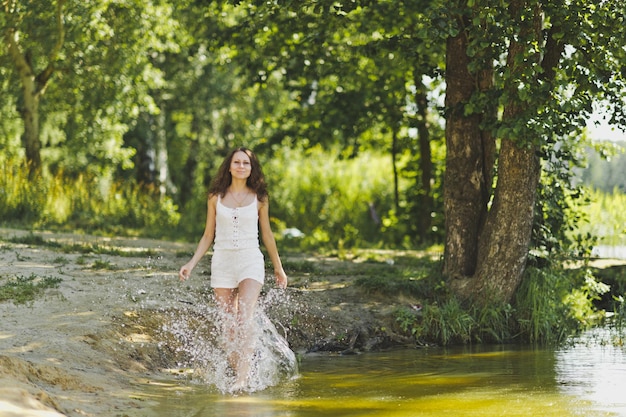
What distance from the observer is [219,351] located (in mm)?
9375

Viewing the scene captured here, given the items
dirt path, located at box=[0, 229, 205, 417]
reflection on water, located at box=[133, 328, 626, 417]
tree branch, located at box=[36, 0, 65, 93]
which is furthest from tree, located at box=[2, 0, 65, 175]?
reflection on water, located at box=[133, 328, 626, 417]

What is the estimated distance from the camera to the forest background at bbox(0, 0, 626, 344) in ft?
35.4

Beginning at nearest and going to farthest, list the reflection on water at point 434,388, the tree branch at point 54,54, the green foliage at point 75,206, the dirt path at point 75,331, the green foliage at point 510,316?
the dirt path at point 75,331, the reflection on water at point 434,388, the green foliage at point 510,316, the green foliage at point 75,206, the tree branch at point 54,54

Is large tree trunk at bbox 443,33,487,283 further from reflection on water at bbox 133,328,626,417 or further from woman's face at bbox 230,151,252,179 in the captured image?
woman's face at bbox 230,151,252,179

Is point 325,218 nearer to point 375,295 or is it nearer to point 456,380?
point 375,295

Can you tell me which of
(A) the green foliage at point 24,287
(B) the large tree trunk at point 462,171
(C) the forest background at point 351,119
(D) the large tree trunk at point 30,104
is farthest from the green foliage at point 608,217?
(D) the large tree trunk at point 30,104

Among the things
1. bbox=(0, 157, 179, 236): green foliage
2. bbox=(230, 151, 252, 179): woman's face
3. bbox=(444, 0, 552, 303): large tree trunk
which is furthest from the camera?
bbox=(0, 157, 179, 236): green foliage

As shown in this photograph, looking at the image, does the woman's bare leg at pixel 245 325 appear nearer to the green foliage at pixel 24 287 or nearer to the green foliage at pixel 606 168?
the green foliage at pixel 24 287

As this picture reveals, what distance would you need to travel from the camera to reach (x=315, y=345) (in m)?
10.7

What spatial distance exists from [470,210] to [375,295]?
67.0 inches

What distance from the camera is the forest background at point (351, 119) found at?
10.8m

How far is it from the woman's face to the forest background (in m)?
2.79

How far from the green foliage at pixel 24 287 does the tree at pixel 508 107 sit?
5.11 meters

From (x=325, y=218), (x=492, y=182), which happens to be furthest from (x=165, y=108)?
(x=492, y=182)
